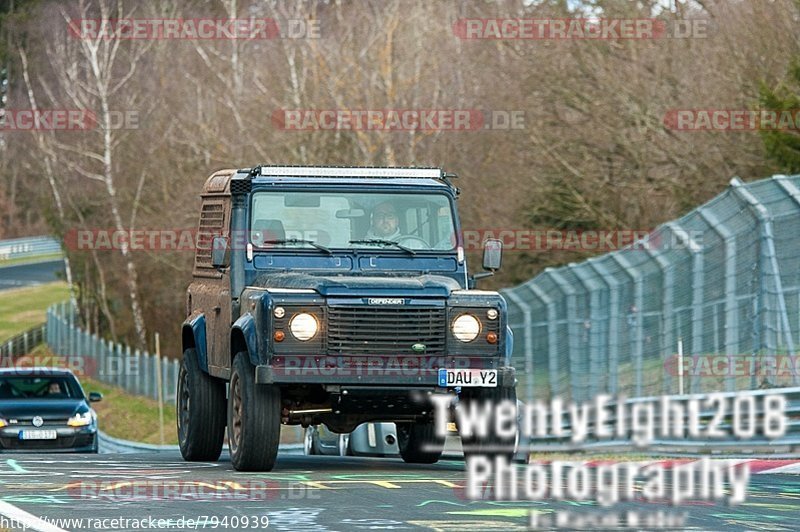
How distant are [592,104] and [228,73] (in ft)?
67.4

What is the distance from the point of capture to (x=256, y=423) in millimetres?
15125

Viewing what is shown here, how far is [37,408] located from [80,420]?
2.04ft

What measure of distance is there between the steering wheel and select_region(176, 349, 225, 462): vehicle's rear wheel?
8.29ft

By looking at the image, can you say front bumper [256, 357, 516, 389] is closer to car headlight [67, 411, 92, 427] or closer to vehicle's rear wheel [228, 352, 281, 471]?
vehicle's rear wheel [228, 352, 281, 471]

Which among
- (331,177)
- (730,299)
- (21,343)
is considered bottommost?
(730,299)

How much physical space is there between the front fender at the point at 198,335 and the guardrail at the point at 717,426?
526 cm

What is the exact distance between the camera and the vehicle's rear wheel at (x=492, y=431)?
15.5 metres

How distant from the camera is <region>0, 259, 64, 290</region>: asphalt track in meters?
93.7

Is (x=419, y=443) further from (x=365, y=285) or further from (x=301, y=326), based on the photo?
(x=301, y=326)

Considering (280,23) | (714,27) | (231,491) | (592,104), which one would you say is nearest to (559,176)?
(592,104)

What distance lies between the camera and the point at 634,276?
22.8 m

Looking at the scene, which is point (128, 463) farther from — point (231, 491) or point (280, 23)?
point (280, 23)

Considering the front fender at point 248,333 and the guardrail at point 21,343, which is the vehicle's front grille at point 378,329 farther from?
the guardrail at point 21,343

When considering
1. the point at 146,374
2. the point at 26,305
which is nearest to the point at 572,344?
the point at 146,374
